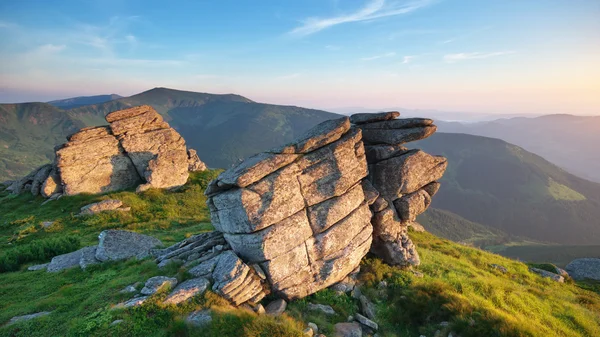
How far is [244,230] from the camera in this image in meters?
19.9

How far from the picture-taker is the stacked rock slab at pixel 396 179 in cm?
2575

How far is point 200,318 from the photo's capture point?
587 inches

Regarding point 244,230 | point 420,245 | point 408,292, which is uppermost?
point 244,230

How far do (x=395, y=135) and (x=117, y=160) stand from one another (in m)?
42.9

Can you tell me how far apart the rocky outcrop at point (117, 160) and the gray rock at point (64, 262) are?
818 inches

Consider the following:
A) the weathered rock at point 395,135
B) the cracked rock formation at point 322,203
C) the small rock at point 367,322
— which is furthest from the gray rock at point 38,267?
the weathered rock at point 395,135

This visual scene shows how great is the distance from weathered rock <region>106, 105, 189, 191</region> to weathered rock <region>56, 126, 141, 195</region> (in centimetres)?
132

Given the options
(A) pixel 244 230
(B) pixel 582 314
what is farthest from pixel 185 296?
(B) pixel 582 314

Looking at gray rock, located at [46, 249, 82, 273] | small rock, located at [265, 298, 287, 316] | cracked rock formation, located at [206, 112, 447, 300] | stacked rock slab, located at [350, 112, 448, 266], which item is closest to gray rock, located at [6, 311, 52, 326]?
gray rock, located at [46, 249, 82, 273]

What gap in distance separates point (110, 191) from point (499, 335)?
165 ft

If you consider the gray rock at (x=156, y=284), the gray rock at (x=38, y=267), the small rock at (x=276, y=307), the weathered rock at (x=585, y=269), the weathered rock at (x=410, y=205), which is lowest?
the weathered rock at (x=585, y=269)

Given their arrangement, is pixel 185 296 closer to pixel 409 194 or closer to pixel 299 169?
pixel 299 169

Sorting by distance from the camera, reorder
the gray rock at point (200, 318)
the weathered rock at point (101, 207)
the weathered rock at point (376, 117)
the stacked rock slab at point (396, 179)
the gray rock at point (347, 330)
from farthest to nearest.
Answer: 1. the weathered rock at point (101, 207)
2. the weathered rock at point (376, 117)
3. the stacked rock slab at point (396, 179)
4. the gray rock at point (347, 330)
5. the gray rock at point (200, 318)

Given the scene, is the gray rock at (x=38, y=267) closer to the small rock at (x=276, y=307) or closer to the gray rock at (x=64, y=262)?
the gray rock at (x=64, y=262)
